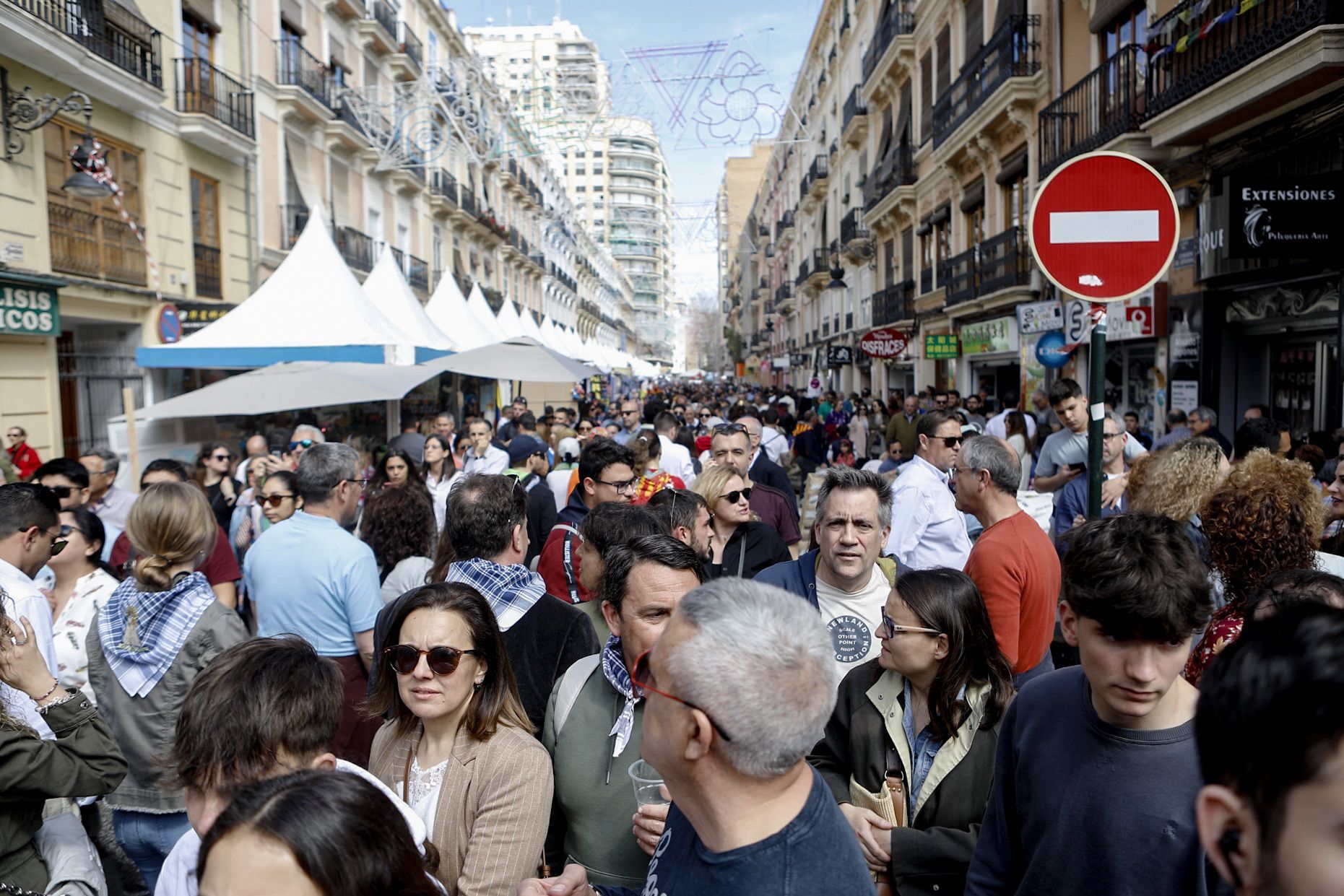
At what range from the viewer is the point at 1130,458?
6.61 m

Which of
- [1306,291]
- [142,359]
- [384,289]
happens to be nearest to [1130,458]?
[1306,291]

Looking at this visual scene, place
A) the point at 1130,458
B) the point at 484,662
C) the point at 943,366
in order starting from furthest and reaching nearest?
the point at 943,366
the point at 1130,458
the point at 484,662

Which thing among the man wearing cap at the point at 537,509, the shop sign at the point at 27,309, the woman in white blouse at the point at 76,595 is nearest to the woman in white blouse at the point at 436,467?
the man wearing cap at the point at 537,509

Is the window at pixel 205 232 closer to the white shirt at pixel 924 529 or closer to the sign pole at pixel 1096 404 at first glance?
the white shirt at pixel 924 529

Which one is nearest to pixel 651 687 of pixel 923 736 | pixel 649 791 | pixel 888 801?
pixel 649 791

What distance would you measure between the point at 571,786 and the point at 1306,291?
32.1 ft

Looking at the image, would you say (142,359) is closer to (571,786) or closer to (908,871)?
(571,786)

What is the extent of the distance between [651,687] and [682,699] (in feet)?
0.38

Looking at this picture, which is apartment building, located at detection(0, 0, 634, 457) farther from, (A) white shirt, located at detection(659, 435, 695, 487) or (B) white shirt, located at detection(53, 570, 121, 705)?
(B) white shirt, located at detection(53, 570, 121, 705)

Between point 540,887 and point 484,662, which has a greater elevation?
point 484,662

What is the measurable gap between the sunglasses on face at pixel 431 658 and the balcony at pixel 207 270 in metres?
15.7

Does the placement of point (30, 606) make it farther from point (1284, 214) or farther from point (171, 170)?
point (171, 170)

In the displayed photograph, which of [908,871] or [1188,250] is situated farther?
[1188,250]

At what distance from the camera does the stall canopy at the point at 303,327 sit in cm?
992
